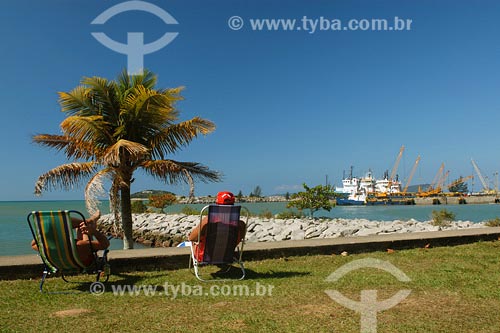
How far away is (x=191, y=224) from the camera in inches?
1002

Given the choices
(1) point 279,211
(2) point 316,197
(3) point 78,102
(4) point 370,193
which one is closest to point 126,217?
(3) point 78,102

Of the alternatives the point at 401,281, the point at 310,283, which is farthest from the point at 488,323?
the point at 310,283

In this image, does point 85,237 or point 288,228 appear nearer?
point 85,237

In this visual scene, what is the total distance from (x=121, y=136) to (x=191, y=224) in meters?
14.4

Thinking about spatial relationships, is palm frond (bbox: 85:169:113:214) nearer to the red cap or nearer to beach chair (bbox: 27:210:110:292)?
the red cap

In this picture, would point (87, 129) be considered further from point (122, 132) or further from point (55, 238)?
point (55, 238)

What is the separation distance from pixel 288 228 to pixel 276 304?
15105 millimetres

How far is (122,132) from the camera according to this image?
11.6 m

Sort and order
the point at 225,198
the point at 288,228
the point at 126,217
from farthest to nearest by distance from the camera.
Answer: the point at 288,228 < the point at 126,217 < the point at 225,198

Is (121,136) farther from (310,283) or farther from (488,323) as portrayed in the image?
(488,323)

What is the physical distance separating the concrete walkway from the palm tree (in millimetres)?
4430

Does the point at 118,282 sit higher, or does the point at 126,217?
the point at 126,217

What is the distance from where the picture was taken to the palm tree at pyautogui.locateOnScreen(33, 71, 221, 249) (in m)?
11.0

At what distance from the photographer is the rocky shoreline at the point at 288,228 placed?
1792cm
